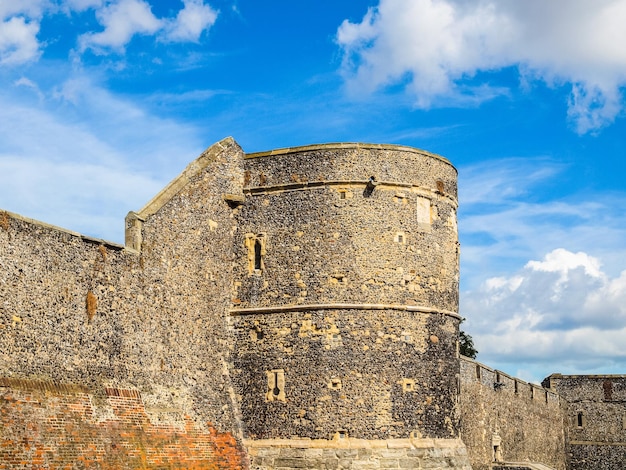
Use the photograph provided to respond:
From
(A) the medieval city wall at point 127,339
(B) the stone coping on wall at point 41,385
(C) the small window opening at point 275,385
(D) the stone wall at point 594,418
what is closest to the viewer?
(B) the stone coping on wall at point 41,385

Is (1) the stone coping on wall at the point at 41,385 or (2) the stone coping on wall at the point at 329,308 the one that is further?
(2) the stone coping on wall at the point at 329,308

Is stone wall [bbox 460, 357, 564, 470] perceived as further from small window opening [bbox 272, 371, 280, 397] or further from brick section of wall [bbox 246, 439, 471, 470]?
small window opening [bbox 272, 371, 280, 397]

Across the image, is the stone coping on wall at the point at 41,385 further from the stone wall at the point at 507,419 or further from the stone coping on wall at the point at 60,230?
the stone wall at the point at 507,419

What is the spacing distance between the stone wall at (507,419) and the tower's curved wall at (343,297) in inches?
258

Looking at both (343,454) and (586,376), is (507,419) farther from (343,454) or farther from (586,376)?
(343,454)

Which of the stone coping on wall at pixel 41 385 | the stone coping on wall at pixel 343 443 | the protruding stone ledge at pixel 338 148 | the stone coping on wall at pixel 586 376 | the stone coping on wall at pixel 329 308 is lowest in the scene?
the stone coping on wall at pixel 343 443

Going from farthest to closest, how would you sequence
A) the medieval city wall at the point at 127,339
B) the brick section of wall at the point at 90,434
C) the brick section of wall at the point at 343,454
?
1. the brick section of wall at the point at 343,454
2. the medieval city wall at the point at 127,339
3. the brick section of wall at the point at 90,434

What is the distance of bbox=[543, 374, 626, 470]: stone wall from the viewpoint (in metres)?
43.7

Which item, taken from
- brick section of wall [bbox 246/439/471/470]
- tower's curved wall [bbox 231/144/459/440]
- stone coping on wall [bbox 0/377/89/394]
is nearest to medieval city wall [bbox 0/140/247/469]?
stone coping on wall [bbox 0/377/89/394]

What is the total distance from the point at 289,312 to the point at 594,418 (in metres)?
26.3

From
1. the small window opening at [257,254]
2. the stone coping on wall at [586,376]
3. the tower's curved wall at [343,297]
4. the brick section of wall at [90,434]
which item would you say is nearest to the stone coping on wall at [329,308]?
the tower's curved wall at [343,297]

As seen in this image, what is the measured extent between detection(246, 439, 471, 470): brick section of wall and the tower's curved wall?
0.72 feet

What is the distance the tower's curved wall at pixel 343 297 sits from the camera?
21844 millimetres

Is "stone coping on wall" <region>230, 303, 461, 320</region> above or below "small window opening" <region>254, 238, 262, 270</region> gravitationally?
below
